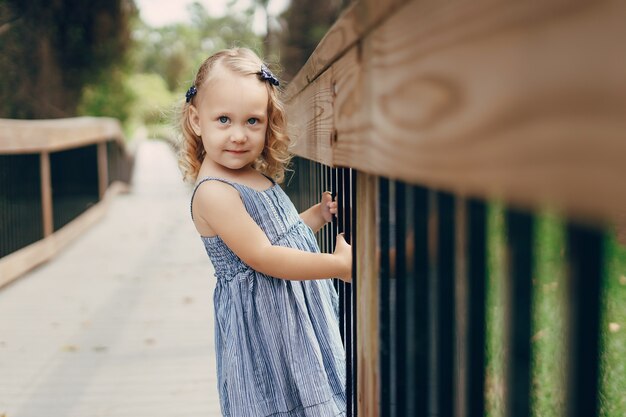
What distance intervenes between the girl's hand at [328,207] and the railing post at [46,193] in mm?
5050

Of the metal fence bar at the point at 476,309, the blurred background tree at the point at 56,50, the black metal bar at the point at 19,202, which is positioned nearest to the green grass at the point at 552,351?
the metal fence bar at the point at 476,309

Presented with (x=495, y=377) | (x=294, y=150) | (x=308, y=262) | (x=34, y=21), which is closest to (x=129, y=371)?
(x=294, y=150)

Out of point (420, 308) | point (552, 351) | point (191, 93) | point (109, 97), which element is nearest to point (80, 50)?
point (109, 97)

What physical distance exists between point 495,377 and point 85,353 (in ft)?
7.27

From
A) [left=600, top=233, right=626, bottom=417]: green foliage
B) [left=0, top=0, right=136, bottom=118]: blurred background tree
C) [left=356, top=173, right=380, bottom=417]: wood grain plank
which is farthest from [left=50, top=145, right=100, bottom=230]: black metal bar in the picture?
[left=356, top=173, right=380, bottom=417]: wood grain plank

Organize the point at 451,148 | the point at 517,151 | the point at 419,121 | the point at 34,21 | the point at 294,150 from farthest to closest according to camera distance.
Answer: the point at 34,21 < the point at 294,150 < the point at 419,121 < the point at 451,148 < the point at 517,151

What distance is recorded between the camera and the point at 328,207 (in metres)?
2.50

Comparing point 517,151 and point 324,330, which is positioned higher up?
point 517,151

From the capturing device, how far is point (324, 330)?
7.50 feet

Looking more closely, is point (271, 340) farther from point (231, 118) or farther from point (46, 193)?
point (46, 193)

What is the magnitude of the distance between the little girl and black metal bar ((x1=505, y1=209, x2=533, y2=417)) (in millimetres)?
1210

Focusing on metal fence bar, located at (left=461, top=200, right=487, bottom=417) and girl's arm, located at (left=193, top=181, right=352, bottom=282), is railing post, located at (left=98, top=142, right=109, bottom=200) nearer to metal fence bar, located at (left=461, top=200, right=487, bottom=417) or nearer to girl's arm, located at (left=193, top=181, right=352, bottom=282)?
girl's arm, located at (left=193, top=181, right=352, bottom=282)

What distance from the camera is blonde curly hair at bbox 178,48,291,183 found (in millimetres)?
2316

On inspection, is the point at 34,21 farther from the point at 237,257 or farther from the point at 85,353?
the point at 237,257
